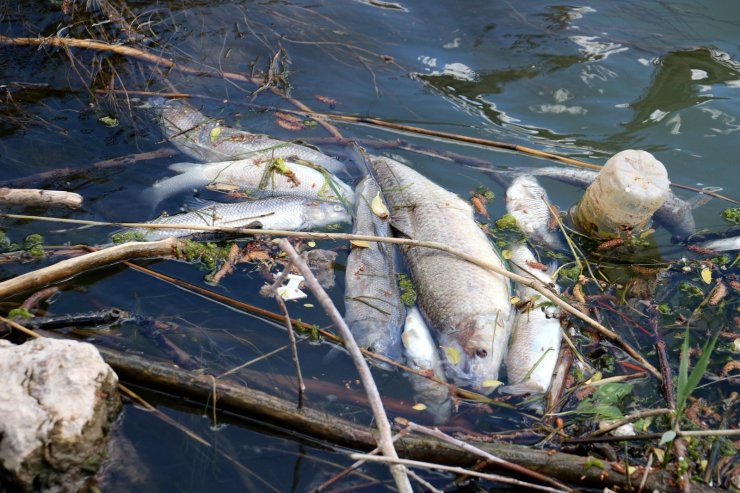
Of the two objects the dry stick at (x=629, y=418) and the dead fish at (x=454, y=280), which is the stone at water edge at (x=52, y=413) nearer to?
the dead fish at (x=454, y=280)

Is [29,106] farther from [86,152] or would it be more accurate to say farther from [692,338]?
[692,338]

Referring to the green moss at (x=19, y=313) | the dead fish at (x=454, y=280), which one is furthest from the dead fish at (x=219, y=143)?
the green moss at (x=19, y=313)

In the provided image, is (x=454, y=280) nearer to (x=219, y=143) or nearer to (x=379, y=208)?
(x=379, y=208)

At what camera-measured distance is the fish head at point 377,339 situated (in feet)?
12.5

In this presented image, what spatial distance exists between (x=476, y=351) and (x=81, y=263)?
88.4 inches

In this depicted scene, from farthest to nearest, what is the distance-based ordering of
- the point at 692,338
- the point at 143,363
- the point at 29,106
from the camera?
the point at 29,106, the point at 692,338, the point at 143,363

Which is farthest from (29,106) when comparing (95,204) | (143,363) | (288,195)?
(143,363)

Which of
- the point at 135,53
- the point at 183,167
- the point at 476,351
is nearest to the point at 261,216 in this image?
the point at 183,167

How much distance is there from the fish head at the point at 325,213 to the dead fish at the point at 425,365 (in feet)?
3.51

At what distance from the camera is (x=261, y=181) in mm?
5082

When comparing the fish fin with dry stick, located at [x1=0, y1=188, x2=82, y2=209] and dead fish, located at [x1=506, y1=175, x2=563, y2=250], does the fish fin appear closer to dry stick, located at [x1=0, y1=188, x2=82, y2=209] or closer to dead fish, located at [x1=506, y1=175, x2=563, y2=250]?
dry stick, located at [x1=0, y1=188, x2=82, y2=209]

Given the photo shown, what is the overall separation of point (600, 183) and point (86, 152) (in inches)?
158

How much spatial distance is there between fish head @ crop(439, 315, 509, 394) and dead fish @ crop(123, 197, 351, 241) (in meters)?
1.42

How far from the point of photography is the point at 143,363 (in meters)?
3.31
